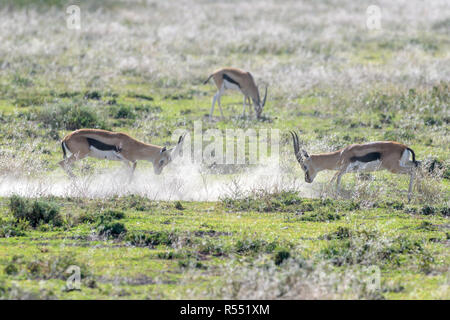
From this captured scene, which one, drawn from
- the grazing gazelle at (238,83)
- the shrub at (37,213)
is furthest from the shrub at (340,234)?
the grazing gazelle at (238,83)

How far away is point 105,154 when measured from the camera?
40.0ft

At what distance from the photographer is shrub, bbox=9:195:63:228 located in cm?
934

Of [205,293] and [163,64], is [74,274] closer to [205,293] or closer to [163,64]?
[205,293]

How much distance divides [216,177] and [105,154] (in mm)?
2098

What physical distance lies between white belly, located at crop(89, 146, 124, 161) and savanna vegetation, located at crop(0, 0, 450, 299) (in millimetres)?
446

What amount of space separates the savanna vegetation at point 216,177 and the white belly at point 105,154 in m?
0.45

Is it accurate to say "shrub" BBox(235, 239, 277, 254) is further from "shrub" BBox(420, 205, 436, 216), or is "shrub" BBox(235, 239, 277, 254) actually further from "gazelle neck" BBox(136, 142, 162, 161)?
"gazelle neck" BBox(136, 142, 162, 161)

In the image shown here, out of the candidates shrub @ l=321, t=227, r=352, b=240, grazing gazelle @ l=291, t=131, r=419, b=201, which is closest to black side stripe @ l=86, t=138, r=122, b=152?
grazing gazelle @ l=291, t=131, r=419, b=201

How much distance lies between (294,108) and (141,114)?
4.13m

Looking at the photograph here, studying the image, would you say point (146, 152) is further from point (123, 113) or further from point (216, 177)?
point (123, 113)

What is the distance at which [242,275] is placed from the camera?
7098 mm

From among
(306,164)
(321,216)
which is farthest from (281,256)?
(306,164)

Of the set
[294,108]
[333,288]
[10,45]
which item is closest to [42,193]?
[333,288]

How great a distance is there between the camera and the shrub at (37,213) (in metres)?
9.34
